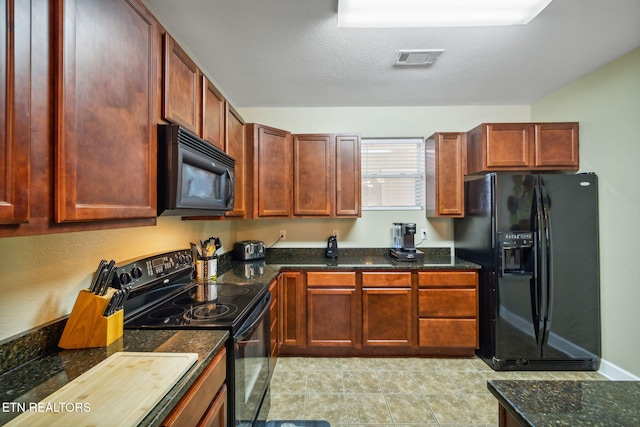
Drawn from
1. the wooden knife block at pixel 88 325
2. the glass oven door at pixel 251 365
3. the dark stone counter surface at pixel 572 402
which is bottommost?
the glass oven door at pixel 251 365

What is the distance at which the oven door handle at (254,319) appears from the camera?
1259 mm

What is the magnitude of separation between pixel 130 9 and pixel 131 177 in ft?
2.16

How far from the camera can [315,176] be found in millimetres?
2805

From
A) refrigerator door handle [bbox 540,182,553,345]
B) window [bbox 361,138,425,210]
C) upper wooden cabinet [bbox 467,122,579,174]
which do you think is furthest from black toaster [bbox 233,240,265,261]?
refrigerator door handle [bbox 540,182,553,345]

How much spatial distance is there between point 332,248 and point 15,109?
259 cm

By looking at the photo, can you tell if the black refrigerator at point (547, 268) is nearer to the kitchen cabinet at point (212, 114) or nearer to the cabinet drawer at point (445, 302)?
the cabinet drawer at point (445, 302)

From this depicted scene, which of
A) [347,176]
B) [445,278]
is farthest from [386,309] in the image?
[347,176]

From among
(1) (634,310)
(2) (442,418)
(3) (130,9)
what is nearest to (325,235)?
(2) (442,418)

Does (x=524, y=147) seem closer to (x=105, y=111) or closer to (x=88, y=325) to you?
(x=105, y=111)

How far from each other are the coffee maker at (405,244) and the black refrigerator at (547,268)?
72cm

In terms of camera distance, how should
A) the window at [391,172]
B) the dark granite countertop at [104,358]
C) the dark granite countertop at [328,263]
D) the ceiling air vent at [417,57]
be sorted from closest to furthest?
the dark granite countertop at [104,358] < the ceiling air vent at [417,57] < the dark granite countertop at [328,263] < the window at [391,172]

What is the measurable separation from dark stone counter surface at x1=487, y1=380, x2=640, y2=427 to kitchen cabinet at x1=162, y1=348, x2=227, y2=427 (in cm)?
98

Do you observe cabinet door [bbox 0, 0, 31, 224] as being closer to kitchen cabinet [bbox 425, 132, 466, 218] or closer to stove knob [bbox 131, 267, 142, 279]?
stove knob [bbox 131, 267, 142, 279]

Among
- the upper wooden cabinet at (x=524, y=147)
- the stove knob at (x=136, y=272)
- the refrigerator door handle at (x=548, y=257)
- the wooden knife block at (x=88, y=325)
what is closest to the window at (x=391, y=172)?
the upper wooden cabinet at (x=524, y=147)
